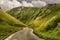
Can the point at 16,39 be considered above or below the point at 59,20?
below

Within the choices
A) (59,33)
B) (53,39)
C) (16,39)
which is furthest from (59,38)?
(16,39)

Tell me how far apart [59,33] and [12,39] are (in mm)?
21400

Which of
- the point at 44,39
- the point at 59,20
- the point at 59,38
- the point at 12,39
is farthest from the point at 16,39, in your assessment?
the point at 59,20

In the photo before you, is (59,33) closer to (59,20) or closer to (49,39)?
(49,39)

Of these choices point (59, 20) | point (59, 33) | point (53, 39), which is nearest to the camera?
point (53, 39)

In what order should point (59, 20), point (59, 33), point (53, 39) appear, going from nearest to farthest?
point (53, 39), point (59, 33), point (59, 20)

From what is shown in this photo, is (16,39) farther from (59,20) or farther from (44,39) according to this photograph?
(59,20)

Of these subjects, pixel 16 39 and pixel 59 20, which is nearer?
pixel 16 39

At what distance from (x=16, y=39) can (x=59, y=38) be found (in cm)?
1722

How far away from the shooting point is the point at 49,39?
7588 cm

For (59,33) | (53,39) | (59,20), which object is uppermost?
(59,20)

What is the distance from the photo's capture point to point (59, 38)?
75.7m

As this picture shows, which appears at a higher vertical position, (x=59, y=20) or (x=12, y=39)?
(x=59, y=20)

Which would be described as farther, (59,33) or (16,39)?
(59,33)
